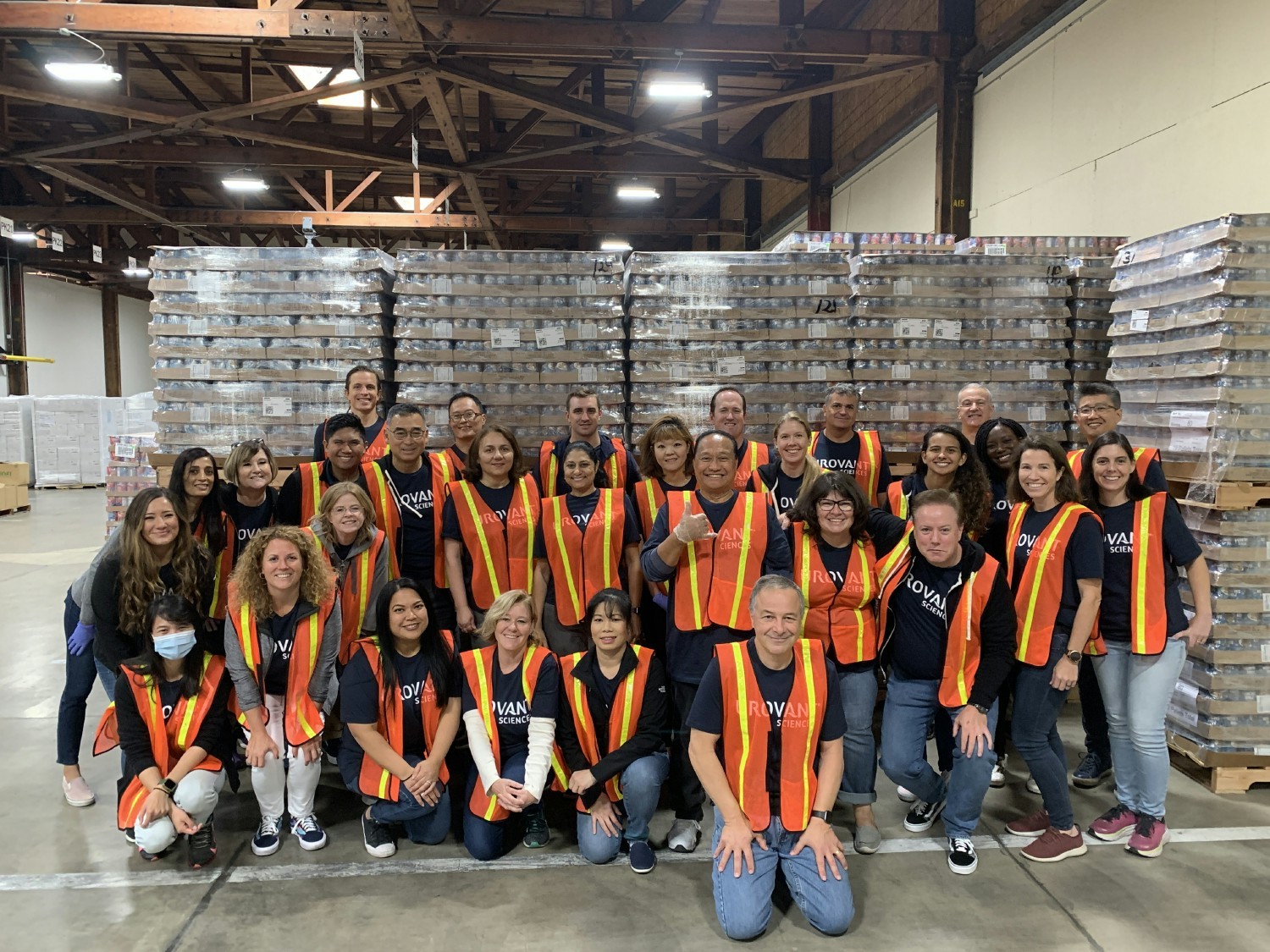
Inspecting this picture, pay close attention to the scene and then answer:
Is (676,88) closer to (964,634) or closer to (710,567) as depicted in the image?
(710,567)

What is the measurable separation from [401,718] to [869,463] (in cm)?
313

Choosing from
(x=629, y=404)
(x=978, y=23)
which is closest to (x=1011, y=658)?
(x=629, y=404)

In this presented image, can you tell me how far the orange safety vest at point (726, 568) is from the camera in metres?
3.99

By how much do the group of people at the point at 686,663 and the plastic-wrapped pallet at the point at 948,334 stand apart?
5.92 feet

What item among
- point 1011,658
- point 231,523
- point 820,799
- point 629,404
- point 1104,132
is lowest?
point 820,799

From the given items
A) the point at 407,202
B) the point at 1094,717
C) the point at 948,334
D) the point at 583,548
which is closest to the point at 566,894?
the point at 583,548

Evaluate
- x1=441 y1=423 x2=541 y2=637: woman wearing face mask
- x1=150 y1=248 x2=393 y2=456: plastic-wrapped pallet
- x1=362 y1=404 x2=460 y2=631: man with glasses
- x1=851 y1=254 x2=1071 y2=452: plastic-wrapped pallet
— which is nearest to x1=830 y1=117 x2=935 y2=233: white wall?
x1=851 y1=254 x2=1071 y2=452: plastic-wrapped pallet

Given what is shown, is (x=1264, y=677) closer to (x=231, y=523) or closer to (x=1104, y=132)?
(x=1104, y=132)

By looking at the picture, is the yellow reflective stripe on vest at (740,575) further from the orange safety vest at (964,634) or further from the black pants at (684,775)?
the orange safety vest at (964,634)

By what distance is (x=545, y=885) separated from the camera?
144 inches

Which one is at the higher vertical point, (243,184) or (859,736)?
(243,184)

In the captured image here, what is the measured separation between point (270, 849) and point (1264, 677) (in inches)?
210

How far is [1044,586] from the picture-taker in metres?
3.87

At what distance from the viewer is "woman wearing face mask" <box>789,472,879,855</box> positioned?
3928 mm
